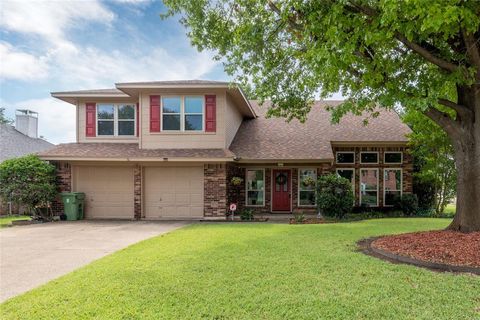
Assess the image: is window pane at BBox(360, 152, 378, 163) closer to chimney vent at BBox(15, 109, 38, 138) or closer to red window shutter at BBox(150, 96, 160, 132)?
red window shutter at BBox(150, 96, 160, 132)

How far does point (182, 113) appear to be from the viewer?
559 inches

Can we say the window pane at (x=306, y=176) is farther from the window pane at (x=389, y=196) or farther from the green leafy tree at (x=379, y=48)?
the green leafy tree at (x=379, y=48)

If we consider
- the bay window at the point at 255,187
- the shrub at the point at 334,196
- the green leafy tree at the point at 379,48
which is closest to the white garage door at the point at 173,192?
the bay window at the point at 255,187

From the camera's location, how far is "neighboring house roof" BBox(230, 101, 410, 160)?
14852mm

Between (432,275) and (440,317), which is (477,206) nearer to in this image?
(432,275)

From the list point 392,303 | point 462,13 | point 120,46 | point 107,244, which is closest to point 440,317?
point 392,303

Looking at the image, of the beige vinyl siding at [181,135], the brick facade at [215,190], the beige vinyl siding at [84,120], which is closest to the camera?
the brick facade at [215,190]

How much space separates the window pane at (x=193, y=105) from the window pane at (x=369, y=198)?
892cm

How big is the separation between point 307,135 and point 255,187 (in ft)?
12.1

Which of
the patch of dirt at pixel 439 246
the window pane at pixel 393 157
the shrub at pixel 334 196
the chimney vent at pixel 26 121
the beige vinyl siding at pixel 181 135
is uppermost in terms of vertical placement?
the chimney vent at pixel 26 121

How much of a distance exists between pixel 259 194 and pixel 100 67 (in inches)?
355

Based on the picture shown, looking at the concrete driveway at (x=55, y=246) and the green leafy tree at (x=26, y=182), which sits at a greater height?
the green leafy tree at (x=26, y=182)

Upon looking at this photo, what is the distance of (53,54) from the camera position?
484 inches

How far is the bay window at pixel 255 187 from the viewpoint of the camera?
16141 mm
